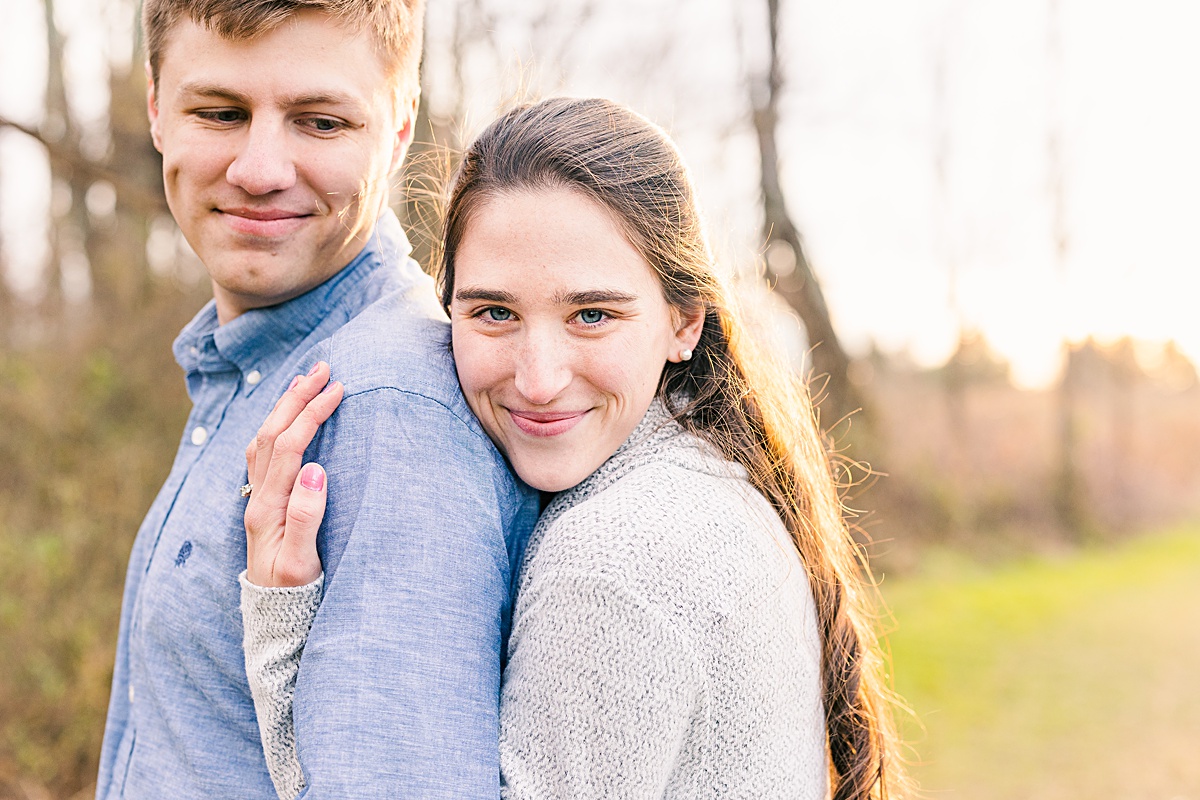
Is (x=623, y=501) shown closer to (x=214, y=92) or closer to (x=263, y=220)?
(x=263, y=220)

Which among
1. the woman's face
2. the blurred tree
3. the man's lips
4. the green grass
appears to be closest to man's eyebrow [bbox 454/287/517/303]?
the woman's face

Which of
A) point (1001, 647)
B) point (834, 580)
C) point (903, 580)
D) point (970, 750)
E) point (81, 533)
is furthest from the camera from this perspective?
point (903, 580)

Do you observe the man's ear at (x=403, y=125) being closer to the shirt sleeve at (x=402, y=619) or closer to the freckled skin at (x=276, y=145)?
the freckled skin at (x=276, y=145)

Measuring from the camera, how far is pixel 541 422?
1.60m

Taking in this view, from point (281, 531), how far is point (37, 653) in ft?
15.9

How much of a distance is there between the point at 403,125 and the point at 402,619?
1.12 metres

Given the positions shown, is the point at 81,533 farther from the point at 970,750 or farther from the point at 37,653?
the point at 970,750

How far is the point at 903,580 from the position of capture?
10.8m

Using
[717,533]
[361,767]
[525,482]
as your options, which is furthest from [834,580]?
[361,767]

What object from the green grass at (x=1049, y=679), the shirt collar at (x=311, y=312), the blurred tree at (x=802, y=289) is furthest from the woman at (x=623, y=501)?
the green grass at (x=1049, y=679)

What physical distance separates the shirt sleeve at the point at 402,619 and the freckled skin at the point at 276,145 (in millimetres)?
539

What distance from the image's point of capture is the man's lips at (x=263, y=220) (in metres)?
1.87

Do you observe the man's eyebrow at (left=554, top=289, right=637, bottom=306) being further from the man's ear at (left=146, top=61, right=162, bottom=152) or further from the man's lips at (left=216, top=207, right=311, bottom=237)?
the man's ear at (left=146, top=61, right=162, bottom=152)

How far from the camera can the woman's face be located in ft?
5.15
